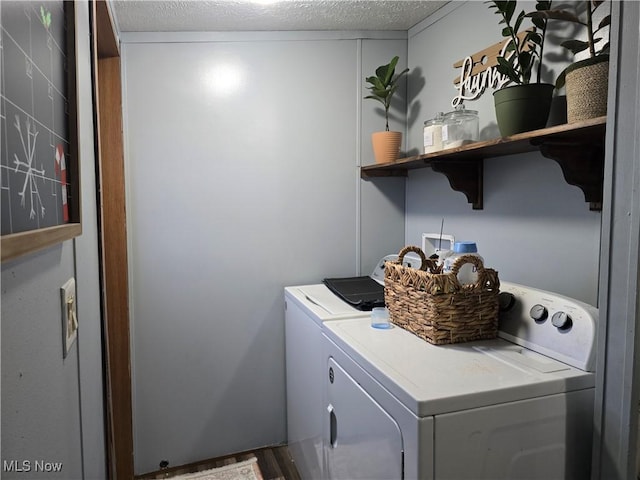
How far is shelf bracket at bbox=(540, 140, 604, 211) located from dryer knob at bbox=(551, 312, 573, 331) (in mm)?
378

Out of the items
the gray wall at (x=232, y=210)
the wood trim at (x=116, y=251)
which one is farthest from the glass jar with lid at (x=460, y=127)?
the wood trim at (x=116, y=251)

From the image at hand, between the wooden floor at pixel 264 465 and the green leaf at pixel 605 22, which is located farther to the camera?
the wooden floor at pixel 264 465

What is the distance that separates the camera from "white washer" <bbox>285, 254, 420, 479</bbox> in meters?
1.74

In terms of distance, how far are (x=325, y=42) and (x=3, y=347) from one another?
2.14 metres

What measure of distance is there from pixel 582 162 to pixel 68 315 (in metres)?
1.44

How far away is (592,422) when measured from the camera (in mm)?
1151

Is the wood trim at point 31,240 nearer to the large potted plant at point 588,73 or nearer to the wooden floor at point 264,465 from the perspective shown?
the large potted plant at point 588,73

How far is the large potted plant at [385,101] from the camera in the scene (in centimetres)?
216

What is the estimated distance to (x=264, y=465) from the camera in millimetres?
2262

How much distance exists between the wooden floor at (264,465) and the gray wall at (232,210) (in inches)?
1.6

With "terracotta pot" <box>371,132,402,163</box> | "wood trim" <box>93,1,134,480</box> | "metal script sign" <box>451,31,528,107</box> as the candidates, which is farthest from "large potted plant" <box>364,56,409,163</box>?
"wood trim" <box>93,1,134,480</box>

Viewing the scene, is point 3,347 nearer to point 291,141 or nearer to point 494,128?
point 494,128

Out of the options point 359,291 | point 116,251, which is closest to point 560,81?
point 359,291

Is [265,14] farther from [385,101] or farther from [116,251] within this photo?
Result: [116,251]
